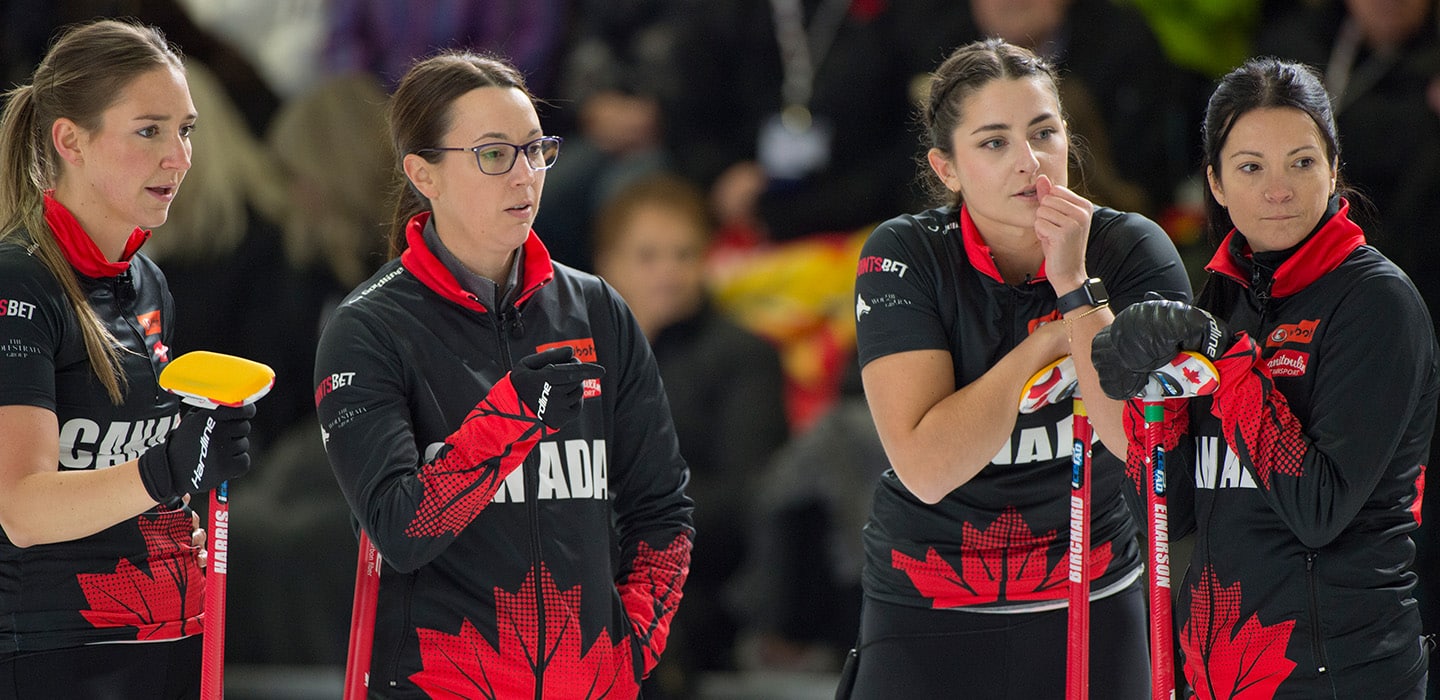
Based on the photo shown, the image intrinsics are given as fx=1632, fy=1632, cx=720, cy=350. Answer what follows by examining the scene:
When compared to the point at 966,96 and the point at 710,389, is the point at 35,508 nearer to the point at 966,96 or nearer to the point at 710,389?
the point at 966,96

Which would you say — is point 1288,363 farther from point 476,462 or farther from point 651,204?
point 651,204

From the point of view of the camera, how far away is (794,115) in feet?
17.3

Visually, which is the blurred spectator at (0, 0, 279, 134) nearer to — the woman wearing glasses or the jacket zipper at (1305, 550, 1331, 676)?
the woman wearing glasses

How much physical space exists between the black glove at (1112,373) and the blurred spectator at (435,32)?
3.44m

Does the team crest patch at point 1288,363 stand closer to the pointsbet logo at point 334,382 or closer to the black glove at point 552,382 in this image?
the black glove at point 552,382

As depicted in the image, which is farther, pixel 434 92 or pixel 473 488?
pixel 434 92

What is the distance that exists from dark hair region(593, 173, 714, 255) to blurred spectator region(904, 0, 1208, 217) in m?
0.83

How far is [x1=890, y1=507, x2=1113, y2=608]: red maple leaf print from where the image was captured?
261cm

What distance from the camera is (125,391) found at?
97.7 inches

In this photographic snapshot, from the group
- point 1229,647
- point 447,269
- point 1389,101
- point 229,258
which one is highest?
point 1389,101

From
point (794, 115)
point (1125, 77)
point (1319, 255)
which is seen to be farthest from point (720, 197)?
point (1319, 255)

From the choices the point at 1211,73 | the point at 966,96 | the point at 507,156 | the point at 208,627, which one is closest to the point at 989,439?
the point at 966,96

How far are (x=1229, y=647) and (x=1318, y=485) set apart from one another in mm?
281

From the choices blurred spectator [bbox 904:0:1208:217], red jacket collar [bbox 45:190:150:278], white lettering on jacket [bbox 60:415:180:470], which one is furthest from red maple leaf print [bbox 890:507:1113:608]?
blurred spectator [bbox 904:0:1208:217]
